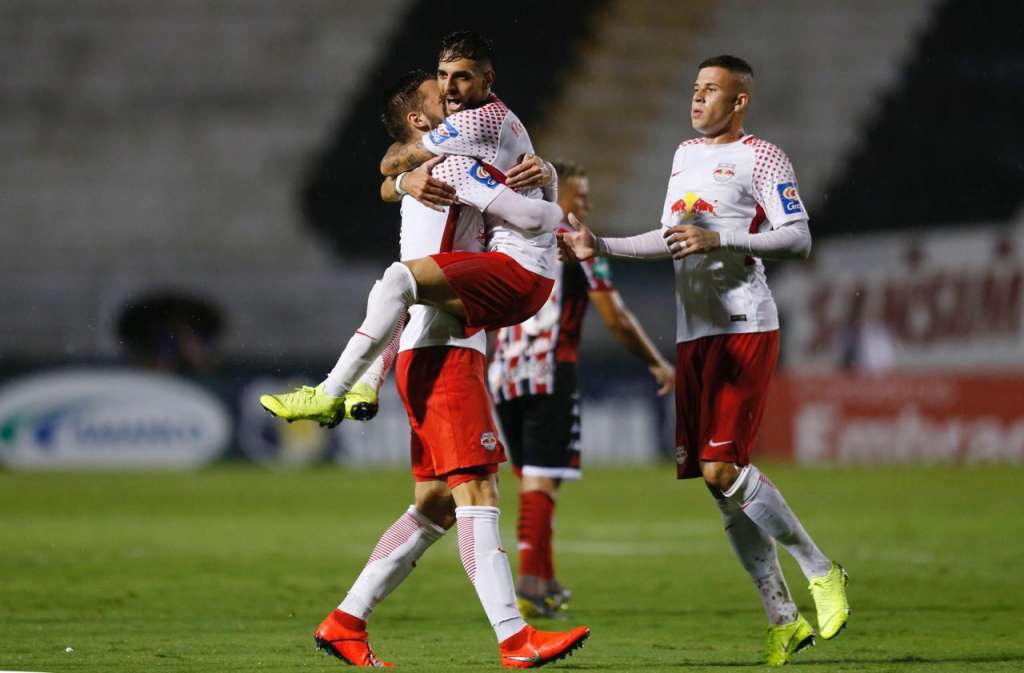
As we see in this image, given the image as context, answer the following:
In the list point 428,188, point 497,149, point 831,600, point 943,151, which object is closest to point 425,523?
point 428,188

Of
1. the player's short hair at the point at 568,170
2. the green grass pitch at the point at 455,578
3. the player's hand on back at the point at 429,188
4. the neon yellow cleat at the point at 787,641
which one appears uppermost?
the player's short hair at the point at 568,170

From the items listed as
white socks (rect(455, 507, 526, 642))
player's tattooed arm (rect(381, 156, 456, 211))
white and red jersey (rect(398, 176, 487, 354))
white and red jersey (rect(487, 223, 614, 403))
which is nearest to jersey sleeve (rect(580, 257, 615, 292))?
white and red jersey (rect(487, 223, 614, 403))

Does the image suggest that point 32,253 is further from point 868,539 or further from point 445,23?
point 868,539

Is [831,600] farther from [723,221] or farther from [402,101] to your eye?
[402,101]

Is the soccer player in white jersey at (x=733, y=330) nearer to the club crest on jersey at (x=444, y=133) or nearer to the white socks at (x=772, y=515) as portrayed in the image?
the white socks at (x=772, y=515)

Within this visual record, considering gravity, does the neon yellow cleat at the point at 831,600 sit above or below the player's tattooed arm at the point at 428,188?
below

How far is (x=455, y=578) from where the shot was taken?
912 cm

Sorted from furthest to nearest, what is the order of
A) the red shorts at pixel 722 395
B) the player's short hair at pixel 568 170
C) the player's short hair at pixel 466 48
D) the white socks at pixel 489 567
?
1. the player's short hair at pixel 568 170
2. the red shorts at pixel 722 395
3. the player's short hair at pixel 466 48
4. the white socks at pixel 489 567

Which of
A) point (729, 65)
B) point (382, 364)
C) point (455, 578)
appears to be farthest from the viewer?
point (455, 578)

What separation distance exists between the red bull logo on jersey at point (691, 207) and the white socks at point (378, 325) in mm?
1304

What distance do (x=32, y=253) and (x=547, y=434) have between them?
16351 mm

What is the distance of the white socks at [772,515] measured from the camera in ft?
19.0

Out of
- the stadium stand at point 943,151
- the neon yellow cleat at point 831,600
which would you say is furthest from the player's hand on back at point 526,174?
the stadium stand at point 943,151

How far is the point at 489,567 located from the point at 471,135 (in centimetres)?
141
